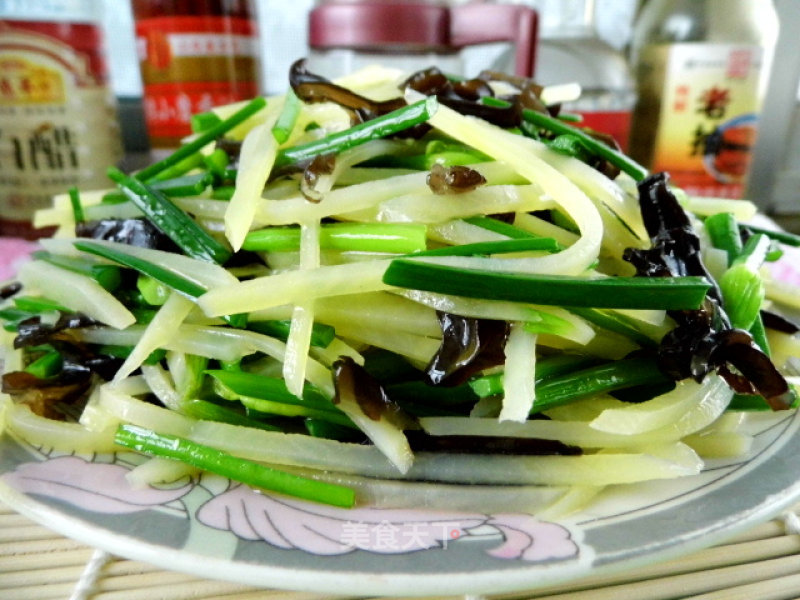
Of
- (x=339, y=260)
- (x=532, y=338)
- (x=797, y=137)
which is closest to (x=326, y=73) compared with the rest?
(x=339, y=260)

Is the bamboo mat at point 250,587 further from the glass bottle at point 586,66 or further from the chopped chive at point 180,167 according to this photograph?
the glass bottle at point 586,66

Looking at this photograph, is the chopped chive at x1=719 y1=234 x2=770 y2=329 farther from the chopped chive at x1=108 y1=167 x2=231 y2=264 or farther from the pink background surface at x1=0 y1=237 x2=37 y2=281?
the pink background surface at x1=0 y1=237 x2=37 y2=281

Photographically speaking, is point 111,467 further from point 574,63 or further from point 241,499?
point 574,63

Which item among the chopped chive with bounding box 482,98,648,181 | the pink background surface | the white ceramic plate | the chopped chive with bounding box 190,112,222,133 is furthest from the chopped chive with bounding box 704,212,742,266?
the pink background surface

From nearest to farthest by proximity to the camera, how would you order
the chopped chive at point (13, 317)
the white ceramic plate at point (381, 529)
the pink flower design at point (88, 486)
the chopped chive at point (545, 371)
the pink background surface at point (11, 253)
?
the white ceramic plate at point (381, 529)
the pink flower design at point (88, 486)
the chopped chive at point (545, 371)
the chopped chive at point (13, 317)
the pink background surface at point (11, 253)

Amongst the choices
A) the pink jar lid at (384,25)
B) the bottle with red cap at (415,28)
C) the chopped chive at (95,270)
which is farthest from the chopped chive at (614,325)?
the pink jar lid at (384,25)

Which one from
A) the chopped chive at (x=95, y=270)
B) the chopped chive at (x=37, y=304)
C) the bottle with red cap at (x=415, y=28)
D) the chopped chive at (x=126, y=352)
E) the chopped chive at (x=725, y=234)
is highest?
the bottle with red cap at (x=415, y=28)

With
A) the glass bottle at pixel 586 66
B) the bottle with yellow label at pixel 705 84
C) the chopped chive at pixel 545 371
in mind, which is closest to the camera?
the chopped chive at pixel 545 371
